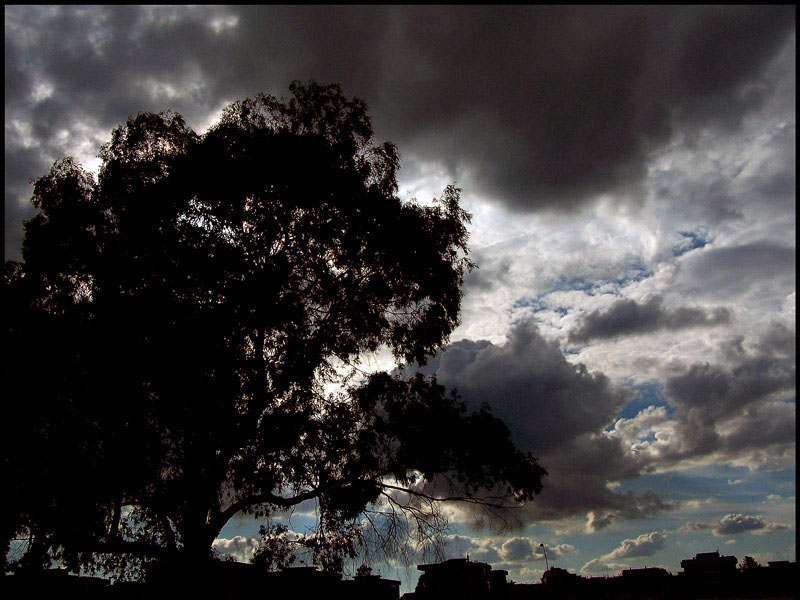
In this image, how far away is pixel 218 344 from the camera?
14734mm

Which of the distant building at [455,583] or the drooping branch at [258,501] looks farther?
the distant building at [455,583]

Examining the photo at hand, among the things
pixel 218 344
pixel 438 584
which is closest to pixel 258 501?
pixel 218 344

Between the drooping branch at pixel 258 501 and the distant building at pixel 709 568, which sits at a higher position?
the drooping branch at pixel 258 501

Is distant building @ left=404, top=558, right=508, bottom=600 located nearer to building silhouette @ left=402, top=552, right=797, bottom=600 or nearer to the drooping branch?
building silhouette @ left=402, top=552, right=797, bottom=600

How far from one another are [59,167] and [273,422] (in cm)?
1096

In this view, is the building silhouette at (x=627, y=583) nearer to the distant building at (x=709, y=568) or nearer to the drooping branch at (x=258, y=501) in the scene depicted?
the distant building at (x=709, y=568)

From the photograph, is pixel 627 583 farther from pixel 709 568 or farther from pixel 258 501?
pixel 258 501

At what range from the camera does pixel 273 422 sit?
1481 cm

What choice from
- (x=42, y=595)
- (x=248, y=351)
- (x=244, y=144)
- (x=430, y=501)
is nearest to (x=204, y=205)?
(x=244, y=144)

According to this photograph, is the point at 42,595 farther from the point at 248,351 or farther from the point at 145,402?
the point at 248,351

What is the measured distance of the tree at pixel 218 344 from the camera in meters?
14.0

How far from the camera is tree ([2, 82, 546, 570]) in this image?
45.8 feet

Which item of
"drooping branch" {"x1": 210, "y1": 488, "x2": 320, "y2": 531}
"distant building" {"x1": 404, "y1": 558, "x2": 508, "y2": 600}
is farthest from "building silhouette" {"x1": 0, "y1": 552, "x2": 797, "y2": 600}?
"drooping branch" {"x1": 210, "y1": 488, "x2": 320, "y2": 531}

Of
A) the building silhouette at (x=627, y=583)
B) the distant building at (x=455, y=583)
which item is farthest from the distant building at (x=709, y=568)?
the distant building at (x=455, y=583)
